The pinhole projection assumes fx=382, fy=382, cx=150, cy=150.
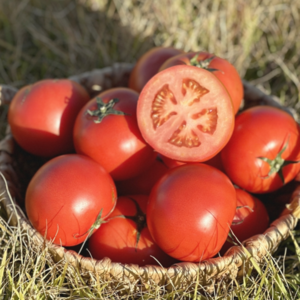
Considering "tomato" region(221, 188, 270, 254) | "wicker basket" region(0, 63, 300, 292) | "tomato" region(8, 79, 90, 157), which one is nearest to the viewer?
"wicker basket" region(0, 63, 300, 292)

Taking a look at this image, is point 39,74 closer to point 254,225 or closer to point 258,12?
point 258,12

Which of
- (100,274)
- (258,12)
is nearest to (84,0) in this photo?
(258,12)

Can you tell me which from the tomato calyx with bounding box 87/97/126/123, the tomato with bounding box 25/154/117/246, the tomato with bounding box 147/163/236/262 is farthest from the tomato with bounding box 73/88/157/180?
the tomato with bounding box 147/163/236/262

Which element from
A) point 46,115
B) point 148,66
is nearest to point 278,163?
point 148,66

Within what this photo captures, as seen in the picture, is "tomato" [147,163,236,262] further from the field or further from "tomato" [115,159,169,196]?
the field

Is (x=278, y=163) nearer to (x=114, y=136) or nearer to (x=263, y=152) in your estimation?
(x=263, y=152)

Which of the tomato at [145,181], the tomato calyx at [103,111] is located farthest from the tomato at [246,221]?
the tomato calyx at [103,111]

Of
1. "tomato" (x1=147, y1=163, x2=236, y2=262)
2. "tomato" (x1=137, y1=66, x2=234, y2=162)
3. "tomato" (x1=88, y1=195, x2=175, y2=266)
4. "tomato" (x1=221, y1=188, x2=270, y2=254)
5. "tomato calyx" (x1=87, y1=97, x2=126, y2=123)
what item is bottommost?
"tomato" (x1=88, y1=195, x2=175, y2=266)

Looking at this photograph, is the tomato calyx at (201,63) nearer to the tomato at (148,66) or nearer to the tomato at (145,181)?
the tomato at (148,66)
